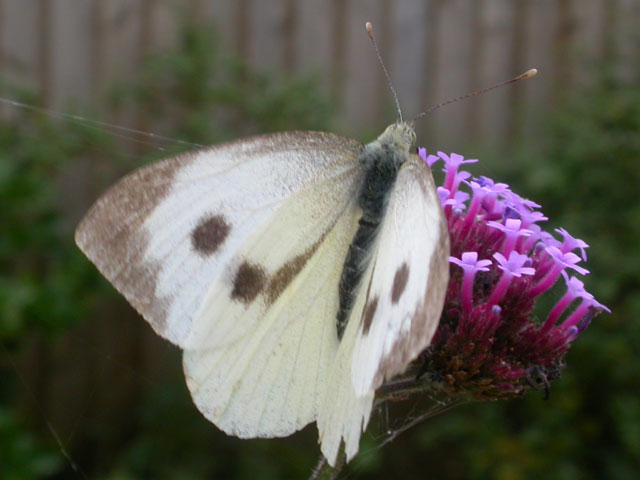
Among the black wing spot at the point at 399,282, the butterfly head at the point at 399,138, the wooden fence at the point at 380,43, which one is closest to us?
the black wing spot at the point at 399,282

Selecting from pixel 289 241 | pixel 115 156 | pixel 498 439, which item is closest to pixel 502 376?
pixel 289 241

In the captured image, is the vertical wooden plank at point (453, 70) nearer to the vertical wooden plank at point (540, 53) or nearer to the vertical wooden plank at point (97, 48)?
the vertical wooden plank at point (540, 53)

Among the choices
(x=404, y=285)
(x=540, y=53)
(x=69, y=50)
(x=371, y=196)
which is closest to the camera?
(x=404, y=285)

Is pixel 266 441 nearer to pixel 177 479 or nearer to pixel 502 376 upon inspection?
pixel 177 479

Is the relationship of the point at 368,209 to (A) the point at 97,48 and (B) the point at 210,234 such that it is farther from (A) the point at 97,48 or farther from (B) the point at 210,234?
(A) the point at 97,48

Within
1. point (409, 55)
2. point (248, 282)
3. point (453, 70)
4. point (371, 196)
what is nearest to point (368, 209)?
point (371, 196)

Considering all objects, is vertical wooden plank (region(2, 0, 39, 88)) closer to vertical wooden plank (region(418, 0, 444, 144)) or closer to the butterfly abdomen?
vertical wooden plank (region(418, 0, 444, 144))

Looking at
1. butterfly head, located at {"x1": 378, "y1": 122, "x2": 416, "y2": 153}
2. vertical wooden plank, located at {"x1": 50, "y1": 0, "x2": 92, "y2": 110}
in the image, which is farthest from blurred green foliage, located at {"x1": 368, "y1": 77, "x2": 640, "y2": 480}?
vertical wooden plank, located at {"x1": 50, "y1": 0, "x2": 92, "y2": 110}

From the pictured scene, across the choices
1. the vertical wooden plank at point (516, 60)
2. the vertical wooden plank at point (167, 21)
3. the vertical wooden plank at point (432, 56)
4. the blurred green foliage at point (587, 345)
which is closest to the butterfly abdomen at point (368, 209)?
the blurred green foliage at point (587, 345)
